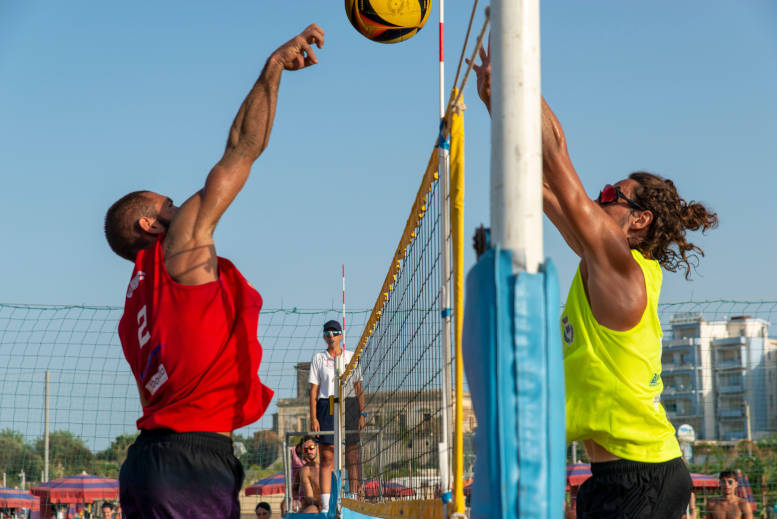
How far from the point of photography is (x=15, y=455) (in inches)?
414

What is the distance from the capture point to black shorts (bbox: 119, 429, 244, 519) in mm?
2566

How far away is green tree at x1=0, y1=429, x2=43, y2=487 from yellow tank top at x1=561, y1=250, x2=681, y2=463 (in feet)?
28.9

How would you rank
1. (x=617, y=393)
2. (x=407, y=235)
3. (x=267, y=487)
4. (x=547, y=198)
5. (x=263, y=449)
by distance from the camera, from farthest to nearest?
(x=267, y=487)
(x=263, y=449)
(x=407, y=235)
(x=547, y=198)
(x=617, y=393)

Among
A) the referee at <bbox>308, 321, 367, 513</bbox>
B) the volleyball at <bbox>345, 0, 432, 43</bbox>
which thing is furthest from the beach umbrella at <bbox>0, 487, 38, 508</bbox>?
the volleyball at <bbox>345, 0, 432, 43</bbox>

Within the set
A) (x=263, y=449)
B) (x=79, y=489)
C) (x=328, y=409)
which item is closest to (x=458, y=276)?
(x=328, y=409)

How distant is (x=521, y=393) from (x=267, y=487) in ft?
49.4

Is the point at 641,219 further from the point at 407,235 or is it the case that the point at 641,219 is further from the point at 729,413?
the point at 729,413

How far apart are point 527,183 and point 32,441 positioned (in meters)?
9.65

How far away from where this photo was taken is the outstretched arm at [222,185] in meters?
2.67

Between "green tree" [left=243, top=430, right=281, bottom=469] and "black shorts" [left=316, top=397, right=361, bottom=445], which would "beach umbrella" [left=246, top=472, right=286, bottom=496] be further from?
"black shorts" [left=316, top=397, right=361, bottom=445]

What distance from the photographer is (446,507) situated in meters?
2.61

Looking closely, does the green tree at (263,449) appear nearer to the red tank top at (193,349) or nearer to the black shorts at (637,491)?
the red tank top at (193,349)

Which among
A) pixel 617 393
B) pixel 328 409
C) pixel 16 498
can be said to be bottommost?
pixel 16 498

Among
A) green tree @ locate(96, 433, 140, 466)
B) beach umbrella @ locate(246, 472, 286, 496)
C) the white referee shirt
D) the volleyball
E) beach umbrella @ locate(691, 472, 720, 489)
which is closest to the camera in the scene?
the volleyball
